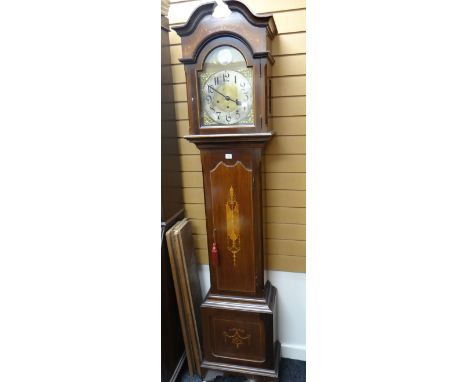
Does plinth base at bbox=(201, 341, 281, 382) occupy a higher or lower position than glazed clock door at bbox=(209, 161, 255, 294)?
lower

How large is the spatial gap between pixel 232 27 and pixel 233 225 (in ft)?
2.95

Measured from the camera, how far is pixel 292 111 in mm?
1601

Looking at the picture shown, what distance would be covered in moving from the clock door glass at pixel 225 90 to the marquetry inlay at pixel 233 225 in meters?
0.34

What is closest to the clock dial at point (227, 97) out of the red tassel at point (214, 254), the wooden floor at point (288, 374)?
the red tassel at point (214, 254)

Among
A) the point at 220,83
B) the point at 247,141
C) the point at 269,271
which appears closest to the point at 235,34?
the point at 220,83

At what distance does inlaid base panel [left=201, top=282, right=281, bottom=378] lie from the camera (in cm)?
164

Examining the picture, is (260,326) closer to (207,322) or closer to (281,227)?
(207,322)

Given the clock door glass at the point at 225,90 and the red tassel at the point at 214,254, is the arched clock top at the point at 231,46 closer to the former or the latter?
the clock door glass at the point at 225,90

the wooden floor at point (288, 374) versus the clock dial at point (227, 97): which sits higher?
the clock dial at point (227, 97)

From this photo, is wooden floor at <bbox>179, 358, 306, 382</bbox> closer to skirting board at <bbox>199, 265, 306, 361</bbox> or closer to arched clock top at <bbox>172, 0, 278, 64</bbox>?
skirting board at <bbox>199, 265, 306, 361</bbox>

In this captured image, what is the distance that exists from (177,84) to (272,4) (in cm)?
62

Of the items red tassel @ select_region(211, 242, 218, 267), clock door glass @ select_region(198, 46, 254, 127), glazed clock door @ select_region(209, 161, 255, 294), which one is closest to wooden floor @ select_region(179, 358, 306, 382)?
glazed clock door @ select_region(209, 161, 255, 294)

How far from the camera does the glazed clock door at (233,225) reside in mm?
1523

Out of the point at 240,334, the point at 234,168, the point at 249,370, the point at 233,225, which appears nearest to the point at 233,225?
the point at 233,225
